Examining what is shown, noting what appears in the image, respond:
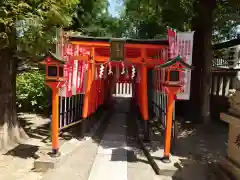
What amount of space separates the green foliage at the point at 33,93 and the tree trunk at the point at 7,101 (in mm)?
5515

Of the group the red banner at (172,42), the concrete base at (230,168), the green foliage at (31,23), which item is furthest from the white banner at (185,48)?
the green foliage at (31,23)

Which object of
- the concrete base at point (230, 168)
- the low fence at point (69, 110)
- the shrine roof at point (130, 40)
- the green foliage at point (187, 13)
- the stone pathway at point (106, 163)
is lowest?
the stone pathway at point (106, 163)

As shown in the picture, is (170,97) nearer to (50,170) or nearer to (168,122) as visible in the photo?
(168,122)

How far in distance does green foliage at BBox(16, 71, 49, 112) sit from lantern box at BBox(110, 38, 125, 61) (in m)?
7.43

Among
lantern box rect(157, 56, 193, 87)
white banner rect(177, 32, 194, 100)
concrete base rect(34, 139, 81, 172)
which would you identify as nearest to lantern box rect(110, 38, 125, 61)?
white banner rect(177, 32, 194, 100)

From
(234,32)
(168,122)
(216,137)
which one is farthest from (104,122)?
(234,32)

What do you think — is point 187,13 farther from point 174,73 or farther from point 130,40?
point 174,73

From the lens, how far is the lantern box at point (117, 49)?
8.83 metres

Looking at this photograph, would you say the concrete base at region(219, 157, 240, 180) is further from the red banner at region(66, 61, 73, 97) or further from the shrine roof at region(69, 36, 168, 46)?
the red banner at region(66, 61, 73, 97)

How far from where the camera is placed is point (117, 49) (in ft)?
29.0

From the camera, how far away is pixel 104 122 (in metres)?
13.6

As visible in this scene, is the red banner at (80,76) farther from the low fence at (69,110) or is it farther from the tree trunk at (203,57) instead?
the tree trunk at (203,57)

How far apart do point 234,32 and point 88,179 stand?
1205 centimetres

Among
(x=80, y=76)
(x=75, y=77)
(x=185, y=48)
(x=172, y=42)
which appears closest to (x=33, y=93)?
(x=80, y=76)
